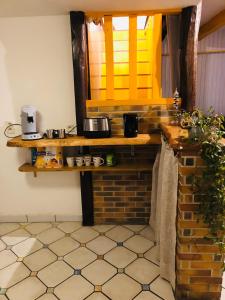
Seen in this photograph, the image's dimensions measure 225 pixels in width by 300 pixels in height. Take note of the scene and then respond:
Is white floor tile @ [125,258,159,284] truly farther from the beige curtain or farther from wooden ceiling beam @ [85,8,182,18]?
wooden ceiling beam @ [85,8,182,18]

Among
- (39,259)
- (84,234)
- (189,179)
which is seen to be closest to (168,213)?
(189,179)

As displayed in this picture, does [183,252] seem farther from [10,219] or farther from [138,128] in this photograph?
[10,219]

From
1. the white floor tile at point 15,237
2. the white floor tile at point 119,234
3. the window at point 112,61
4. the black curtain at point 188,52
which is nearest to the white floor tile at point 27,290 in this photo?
the white floor tile at point 15,237

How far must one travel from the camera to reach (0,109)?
7.99ft

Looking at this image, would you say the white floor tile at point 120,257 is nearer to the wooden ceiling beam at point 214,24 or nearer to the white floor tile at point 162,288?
the white floor tile at point 162,288

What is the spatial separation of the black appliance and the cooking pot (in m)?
0.17

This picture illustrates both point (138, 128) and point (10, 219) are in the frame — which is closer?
point (138, 128)

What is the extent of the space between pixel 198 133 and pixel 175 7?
1353 millimetres

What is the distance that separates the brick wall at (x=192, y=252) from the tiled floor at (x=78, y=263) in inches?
7.8

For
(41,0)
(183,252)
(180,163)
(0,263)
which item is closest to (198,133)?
(180,163)

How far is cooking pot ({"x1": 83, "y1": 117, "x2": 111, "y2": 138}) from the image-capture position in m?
2.20

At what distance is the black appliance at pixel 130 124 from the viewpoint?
218cm

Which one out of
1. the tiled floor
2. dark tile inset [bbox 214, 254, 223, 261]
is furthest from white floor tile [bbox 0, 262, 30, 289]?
dark tile inset [bbox 214, 254, 223, 261]

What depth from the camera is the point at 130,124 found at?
2.20 meters
